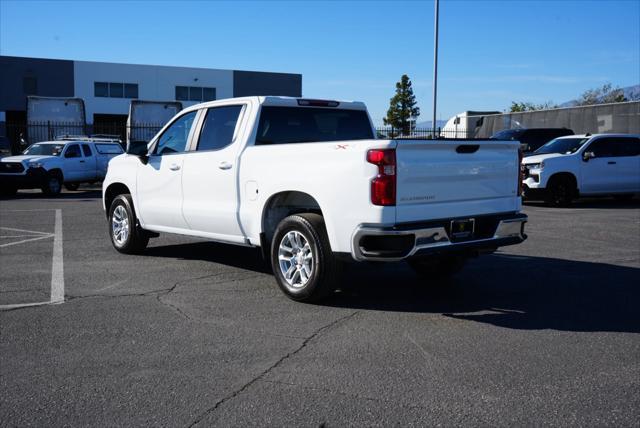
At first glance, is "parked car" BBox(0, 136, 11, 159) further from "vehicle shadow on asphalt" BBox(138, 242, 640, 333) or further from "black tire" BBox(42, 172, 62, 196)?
"vehicle shadow on asphalt" BBox(138, 242, 640, 333)

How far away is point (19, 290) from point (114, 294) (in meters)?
1.04

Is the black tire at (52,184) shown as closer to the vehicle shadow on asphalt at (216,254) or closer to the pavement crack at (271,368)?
the vehicle shadow on asphalt at (216,254)

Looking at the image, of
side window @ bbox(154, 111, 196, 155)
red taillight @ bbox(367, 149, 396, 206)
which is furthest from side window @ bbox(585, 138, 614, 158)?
red taillight @ bbox(367, 149, 396, 206)

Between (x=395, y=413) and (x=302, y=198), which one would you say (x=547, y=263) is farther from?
(x=395, y=413)

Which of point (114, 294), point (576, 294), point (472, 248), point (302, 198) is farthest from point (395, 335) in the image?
point (114, 294)

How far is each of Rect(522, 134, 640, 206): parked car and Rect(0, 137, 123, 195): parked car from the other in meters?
13.6

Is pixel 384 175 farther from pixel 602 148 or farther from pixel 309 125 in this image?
pixel 602 148

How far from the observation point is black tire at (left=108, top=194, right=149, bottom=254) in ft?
29.8

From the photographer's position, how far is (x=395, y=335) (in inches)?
213

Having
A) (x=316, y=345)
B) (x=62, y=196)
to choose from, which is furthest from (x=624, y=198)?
(x=316, y=345)

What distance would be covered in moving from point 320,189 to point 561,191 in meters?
12.3

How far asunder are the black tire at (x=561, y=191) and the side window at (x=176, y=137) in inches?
439

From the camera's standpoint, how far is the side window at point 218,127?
24.9ft

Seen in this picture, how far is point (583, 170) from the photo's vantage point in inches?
663
